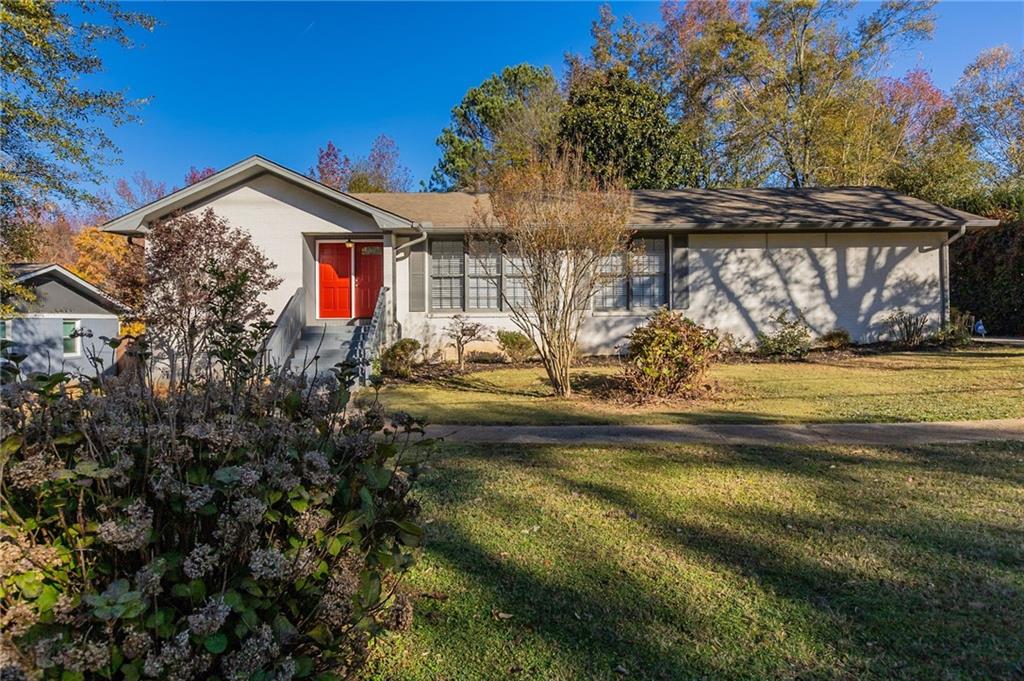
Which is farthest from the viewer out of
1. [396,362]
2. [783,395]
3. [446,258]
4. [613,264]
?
[446,258]

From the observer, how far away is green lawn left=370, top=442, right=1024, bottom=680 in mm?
2512

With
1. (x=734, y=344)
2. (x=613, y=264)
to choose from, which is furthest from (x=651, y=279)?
(x=613, y=264)

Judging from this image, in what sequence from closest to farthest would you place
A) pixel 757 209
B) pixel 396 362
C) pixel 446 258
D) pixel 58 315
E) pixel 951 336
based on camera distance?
pixel 396 362 < pixel 58 315 < pixel 951 336 < pixel 446 258 < pixel 757 209

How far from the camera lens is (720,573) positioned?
327cm

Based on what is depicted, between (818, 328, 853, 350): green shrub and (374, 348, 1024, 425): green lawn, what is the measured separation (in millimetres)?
1743

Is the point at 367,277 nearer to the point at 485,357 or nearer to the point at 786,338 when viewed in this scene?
the point at 485,357

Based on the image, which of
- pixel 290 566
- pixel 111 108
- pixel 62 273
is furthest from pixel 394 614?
pixel 62 273

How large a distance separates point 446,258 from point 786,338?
A: 862 cm

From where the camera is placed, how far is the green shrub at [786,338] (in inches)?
559

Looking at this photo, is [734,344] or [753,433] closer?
[753,433]

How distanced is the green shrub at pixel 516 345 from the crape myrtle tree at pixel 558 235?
3721 millimetres

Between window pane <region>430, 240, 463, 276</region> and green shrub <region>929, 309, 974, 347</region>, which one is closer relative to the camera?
green shrub <region>929, 309, 974, 347</region>

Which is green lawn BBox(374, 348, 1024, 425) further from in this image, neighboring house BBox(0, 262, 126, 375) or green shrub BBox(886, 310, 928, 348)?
neighboring house BBox(0, 262, 126, 375)

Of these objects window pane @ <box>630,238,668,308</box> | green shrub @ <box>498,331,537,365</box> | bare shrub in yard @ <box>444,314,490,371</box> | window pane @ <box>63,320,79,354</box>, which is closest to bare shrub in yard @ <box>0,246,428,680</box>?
bare shrub in yard @ <box>444,314,490,371</box>
